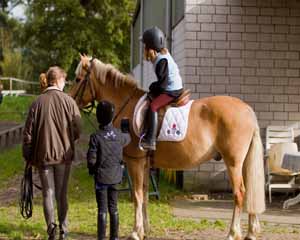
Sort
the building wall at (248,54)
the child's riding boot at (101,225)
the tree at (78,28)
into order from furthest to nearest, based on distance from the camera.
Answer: the tree at (78,28), the building wall at (248,54), the child's riding boot at (101,225)

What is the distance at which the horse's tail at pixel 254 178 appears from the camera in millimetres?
6957

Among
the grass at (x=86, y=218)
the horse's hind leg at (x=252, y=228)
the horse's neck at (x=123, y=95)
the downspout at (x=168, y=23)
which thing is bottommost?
the grass at (x=86, y=218)

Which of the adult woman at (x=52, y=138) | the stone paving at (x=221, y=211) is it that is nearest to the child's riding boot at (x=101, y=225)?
the adult woman at (x=52, y=138)

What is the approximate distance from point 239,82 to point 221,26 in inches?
41.2

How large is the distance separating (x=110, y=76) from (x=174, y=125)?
1.06 metres

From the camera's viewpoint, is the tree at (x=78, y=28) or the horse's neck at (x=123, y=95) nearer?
the horse's neck at (x=123, y=95)

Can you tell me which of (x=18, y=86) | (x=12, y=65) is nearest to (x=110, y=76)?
(x=18, y=86)

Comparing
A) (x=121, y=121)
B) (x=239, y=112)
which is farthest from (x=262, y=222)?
(x=121, y=121)

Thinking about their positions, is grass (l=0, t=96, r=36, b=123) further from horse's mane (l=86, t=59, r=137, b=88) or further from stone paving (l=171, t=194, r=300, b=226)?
horse's mane (l=86, t=59, r=137, b=88)

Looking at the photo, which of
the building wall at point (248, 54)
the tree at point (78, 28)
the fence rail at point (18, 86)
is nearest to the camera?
the building wall at point (248, 54)

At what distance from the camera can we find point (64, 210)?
661cm

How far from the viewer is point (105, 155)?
6.18m

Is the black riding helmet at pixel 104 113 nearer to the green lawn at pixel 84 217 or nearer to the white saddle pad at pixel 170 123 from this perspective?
the white saddle pad at pixel 170 123

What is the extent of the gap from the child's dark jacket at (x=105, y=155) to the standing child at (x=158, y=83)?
0.68 metres
